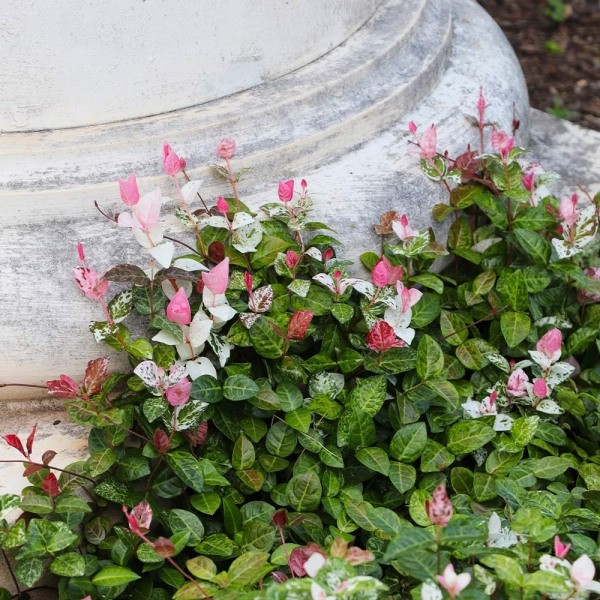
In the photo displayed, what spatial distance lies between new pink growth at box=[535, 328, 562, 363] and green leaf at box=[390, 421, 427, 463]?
308 mm

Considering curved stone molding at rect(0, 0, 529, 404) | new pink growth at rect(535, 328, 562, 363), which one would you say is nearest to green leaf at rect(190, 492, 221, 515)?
curved stone molding at rect(0, 0, 529, 404)

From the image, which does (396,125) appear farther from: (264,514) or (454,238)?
(264,514)

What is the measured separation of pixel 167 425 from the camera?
1596 millimetres

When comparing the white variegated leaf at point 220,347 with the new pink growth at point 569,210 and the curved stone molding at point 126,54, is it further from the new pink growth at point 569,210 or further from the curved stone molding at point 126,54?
the new pink growth at point 569,210

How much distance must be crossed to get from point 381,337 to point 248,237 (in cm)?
34

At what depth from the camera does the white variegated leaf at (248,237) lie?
5.77ft

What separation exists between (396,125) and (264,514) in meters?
1.00

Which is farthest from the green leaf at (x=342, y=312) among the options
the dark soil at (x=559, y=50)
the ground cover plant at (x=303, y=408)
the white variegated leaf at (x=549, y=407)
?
the dark soil at (x=559, y=50)

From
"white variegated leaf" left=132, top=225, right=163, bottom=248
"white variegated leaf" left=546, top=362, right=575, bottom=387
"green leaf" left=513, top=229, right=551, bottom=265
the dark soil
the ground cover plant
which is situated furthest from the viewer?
the dark soil

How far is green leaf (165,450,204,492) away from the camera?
1562 millimetres

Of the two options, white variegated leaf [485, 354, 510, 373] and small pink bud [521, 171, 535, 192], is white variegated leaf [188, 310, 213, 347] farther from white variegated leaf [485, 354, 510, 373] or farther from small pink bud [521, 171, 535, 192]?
small pink bud [521, 171, 535, 192]

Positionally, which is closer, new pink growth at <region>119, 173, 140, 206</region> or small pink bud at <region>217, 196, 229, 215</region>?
new pink growth at <region>119, 173, 140, 206</region>

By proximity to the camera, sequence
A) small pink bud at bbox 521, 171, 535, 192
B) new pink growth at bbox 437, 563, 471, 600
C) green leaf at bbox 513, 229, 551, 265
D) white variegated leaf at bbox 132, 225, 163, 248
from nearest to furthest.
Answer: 1. new pink growth at bbox 437, 563, 471, 600
2. white variegated leaf at bbox 132, 225, 163, 248
3. green leaf at bbox 513, 229, 551, 265
4. small pink bud at bbox 521, 171, 535, 192

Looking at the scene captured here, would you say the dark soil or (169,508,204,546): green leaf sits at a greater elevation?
(169,508,204,546): green leaf
